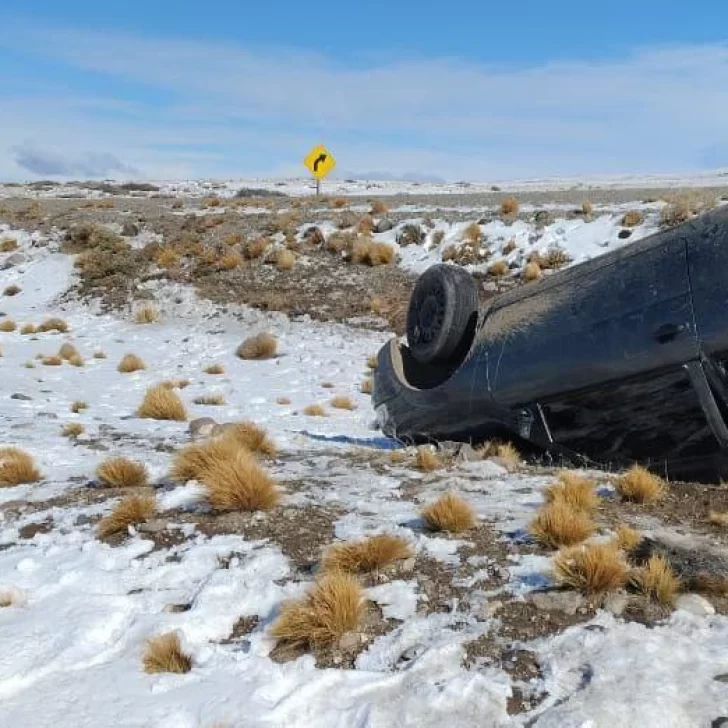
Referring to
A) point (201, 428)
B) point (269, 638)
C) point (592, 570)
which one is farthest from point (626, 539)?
point (201, 428)

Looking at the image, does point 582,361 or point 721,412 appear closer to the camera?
point 721,412

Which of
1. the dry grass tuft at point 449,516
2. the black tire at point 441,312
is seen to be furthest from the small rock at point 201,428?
the dry grass tuft at point 449,516

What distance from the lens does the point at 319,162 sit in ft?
Result: 101

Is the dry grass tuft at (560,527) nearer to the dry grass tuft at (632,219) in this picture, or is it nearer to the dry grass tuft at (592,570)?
the dry grass tuft at (592,570)

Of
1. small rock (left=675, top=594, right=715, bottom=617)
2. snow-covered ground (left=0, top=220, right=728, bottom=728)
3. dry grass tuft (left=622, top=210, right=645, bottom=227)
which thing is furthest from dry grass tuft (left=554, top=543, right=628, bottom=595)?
dry grass tuft (left=622, top=210, right=645, bottom=227)

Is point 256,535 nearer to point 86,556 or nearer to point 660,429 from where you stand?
point 86,556

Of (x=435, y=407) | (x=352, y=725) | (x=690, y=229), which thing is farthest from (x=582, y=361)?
(x=352, y=725)

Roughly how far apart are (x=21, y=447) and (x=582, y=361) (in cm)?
535

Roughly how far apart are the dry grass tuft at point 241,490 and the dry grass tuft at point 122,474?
3.55 ft

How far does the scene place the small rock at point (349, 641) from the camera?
403cm

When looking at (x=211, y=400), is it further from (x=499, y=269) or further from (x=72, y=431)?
(x=499, y=269)

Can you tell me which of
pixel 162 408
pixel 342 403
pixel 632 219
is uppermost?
pixel 632 219

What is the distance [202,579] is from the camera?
16.1ft

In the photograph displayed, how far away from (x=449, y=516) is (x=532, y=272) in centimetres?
1144
